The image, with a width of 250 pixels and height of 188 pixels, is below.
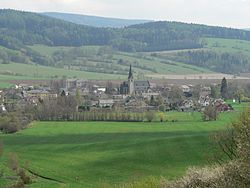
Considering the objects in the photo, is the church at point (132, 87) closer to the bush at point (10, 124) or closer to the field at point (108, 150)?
the field at point (108, 150)

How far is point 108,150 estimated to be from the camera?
195 feet

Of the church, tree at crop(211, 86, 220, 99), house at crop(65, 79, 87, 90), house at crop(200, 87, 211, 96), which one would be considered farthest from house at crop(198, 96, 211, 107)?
house at crop(65, 79, 87, 90)

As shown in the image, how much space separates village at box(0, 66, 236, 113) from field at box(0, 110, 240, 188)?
80.2 ft

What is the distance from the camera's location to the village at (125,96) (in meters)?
110

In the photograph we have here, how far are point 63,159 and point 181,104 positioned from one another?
64.3m

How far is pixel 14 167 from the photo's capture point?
48344 mm

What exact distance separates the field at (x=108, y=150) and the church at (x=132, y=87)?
61.8 metres

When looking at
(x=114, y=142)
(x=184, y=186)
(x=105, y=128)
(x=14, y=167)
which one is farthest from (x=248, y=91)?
(x=184, y=186)

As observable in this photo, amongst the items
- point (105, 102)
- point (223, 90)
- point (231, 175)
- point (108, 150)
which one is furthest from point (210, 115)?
point (231, 175)

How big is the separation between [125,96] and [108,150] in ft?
261

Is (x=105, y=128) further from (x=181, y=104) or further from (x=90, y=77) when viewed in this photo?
(x=90, y=77)

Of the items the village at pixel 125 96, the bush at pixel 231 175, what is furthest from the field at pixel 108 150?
the village at pixel 125 96

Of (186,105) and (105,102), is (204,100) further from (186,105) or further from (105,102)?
(105,102)

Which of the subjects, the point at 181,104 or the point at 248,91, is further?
the point at 248,91
